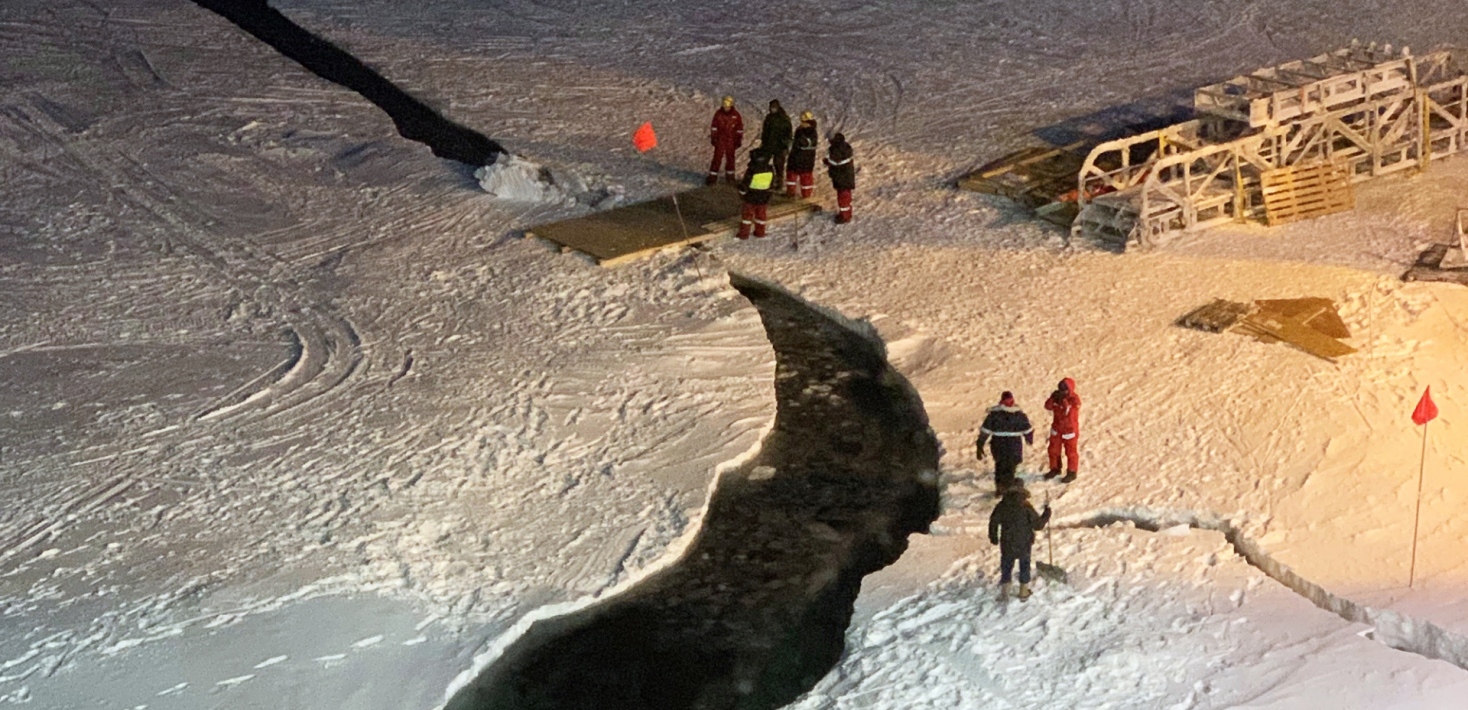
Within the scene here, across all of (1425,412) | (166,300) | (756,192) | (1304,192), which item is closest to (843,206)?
(756,192)

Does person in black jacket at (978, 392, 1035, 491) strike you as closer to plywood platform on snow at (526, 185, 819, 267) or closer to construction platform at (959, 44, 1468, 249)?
construction platform at (959, 44, 1468, 249)

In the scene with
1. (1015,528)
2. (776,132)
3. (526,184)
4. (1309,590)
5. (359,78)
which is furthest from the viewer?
(359,78)

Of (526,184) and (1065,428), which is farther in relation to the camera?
(526,184)

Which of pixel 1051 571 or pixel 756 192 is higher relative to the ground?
pixel 756 192

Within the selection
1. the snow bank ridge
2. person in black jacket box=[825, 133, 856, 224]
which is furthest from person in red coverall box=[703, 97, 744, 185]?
the snow bank ridge

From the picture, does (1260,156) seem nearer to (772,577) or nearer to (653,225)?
(653,225)

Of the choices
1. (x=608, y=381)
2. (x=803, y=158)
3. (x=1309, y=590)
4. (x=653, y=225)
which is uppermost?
(x=803, y=158)

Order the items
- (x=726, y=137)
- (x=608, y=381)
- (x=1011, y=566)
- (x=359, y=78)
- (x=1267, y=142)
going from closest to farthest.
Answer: (x=1011, y=566) < (x=608, y=381) < (x=1267, y=142) < (x=726, y=137) < (x=359, y=78)

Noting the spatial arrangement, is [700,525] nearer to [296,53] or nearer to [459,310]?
[459,310]

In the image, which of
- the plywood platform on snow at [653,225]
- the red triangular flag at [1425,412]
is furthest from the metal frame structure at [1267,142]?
the red triangular flag at [1425,412]
